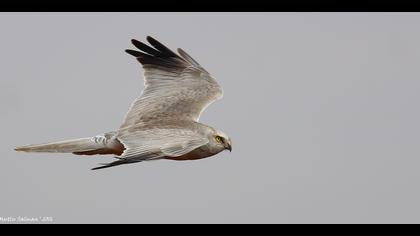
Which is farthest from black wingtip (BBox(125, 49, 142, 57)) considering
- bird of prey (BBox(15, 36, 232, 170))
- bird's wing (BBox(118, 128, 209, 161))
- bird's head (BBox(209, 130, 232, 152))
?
bird's head (BBox(209, 130, 232, 152))

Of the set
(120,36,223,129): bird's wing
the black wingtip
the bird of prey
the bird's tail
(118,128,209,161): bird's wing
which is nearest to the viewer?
(118,128,209,161): bird's wing

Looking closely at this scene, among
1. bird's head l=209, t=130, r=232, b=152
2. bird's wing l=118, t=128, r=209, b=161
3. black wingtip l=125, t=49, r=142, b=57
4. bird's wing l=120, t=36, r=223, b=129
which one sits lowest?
bird's wing l=118, t=128, r=209, b=161

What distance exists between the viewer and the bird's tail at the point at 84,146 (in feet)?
46.9

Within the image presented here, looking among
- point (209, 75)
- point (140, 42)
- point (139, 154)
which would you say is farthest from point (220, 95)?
point (139, 154)

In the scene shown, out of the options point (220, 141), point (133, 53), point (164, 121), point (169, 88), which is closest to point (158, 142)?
point (220, 141)

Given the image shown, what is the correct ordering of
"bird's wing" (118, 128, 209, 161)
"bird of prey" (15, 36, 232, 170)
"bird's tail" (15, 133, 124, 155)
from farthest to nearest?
"bird's tail" (15, 133, 124, 155), "bird of prey" (15, 36, 232, 170), "bird's wing" (118, 128, 209, 161)

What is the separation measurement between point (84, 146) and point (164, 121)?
5.02 ft

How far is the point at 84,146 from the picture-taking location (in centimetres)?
1439

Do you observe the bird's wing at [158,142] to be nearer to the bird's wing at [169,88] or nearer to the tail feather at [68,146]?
the tail feather at [68,146]

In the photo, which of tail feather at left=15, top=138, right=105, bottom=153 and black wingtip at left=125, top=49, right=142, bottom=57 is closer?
tail feather at left=15, top=138, right=105, bottom=153

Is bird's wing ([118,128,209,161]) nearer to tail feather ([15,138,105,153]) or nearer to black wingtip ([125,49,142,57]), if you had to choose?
tail feather ([15,138,105,153])

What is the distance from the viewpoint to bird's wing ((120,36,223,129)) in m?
15.3

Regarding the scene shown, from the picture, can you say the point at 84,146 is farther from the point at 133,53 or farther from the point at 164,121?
the point at 133,53

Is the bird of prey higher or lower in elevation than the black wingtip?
lower
